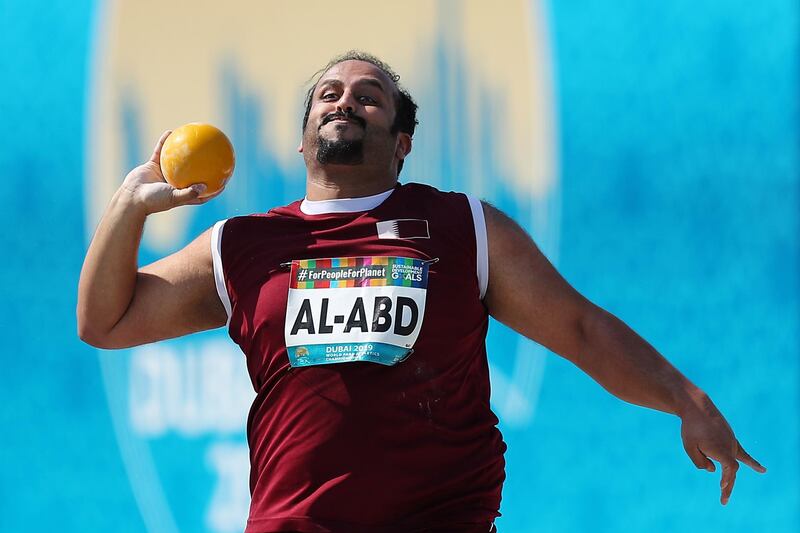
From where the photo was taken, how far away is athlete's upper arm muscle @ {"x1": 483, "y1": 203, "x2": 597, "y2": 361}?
2324 mm

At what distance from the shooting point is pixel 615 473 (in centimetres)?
360

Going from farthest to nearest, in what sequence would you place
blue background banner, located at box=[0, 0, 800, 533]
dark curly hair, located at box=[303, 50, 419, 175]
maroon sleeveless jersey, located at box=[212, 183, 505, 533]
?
blue background banner, located at box=[0, 0, 800, 533]
dark curly hair, located at box=[303, 50, 419, 175]
maroon sleeveless jersey, located at box=[212, 183, 505, 533]

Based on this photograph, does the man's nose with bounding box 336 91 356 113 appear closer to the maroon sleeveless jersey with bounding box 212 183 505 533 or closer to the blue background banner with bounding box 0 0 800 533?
the maroon sleeveless jersey with bounding box 212 183 505 533

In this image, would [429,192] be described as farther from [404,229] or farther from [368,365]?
[368,365]

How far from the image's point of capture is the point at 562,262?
3.75 meters

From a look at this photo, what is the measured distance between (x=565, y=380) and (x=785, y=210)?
0.91 meters

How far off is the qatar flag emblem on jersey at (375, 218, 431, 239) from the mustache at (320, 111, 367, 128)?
0.27 m

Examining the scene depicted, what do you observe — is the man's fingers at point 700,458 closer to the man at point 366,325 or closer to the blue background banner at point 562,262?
the man at point 366,325

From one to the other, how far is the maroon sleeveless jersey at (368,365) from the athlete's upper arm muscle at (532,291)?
0.03m

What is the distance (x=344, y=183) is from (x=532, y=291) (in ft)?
1.59

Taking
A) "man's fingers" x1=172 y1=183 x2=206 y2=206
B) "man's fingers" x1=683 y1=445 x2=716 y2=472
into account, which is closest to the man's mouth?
"man's fingers" x1=172 y1=183 x2=206 y2=206

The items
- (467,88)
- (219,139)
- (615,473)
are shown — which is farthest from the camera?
(467,88)

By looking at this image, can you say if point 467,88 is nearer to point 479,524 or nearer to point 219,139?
point 219,139

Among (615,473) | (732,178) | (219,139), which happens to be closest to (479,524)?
(219,139)
